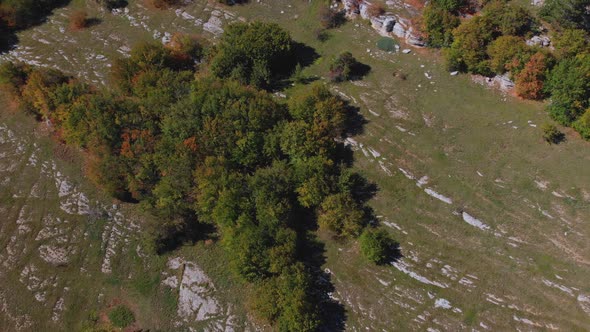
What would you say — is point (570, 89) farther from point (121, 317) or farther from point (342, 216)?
point (121, 317)

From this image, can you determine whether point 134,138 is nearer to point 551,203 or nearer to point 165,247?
point 165,247

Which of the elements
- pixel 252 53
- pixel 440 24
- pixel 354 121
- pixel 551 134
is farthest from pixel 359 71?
pixel 551 134


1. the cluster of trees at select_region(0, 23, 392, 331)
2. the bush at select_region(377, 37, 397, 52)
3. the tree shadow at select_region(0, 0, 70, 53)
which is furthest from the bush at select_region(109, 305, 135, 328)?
the tree shadow at select_region(0, 0, 70, 53)

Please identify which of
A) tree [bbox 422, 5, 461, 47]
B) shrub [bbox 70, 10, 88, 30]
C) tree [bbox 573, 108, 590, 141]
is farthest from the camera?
shrub [bbox 70, 10, 88, 30]

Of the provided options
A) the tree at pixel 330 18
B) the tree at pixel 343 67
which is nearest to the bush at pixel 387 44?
the tree at pixel 343 67

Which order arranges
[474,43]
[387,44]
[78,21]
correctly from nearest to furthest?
[474,43], [387,44], [78,21]

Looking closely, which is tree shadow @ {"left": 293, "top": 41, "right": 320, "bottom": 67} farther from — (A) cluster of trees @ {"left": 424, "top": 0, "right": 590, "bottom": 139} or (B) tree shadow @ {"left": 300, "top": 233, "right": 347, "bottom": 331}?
(B) tree shadow @ {"left": 300, "top": 233, "right": 347, "bottom": 331}
